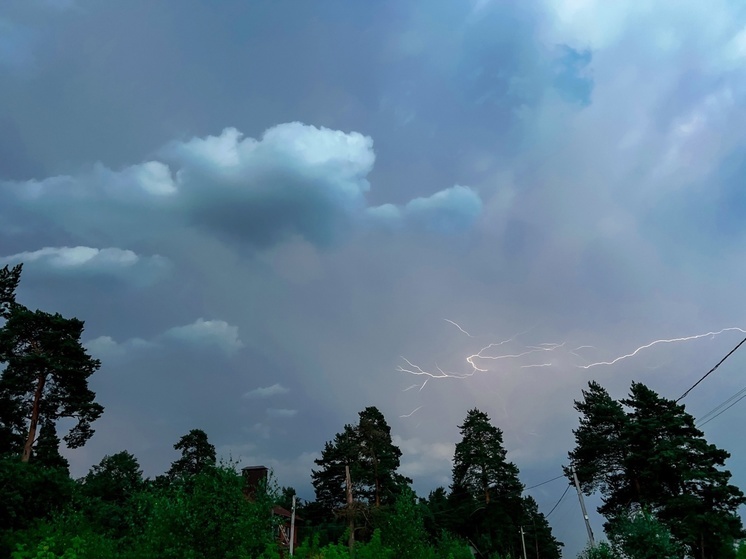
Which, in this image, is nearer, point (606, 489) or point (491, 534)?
point (606, 489)

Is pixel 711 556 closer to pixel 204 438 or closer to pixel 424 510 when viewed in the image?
pixel 424 510

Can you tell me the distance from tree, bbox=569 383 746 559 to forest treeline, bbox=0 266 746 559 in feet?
0.39

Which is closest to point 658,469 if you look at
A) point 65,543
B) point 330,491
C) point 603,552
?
point 603,552

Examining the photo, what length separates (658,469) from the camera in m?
45.0

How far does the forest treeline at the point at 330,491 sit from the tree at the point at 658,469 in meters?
0.12

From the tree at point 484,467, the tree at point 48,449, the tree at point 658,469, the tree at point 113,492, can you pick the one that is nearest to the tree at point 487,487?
the tree at point 484,467

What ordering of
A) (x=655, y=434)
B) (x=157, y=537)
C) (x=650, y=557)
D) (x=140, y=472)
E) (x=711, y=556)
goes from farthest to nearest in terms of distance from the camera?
(x=140, y=472) → (x=655, y=434) → (x=711, y=556) → (x=650, y=557) → (x=157, y=537)

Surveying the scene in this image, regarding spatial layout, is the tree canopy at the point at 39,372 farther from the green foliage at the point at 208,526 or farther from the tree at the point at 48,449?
the green foliage at the point at 208,526

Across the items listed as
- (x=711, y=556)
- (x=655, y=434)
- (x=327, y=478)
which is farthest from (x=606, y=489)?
(x=327, y=478)

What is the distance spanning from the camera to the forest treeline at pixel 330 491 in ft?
62.3

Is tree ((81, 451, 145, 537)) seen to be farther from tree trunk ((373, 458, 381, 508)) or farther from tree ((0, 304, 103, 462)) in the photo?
tree trunk ((373, 458, 381, 508))

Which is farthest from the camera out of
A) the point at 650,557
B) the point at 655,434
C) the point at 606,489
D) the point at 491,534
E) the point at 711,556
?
the point at 491,534

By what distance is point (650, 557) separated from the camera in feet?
107

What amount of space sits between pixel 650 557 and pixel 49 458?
147 feet
